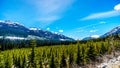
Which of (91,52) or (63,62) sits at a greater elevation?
(91,52)

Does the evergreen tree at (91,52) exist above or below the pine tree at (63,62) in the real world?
above

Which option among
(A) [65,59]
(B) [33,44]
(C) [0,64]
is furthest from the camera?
(A) [65,59]

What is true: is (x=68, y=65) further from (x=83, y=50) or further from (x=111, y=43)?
(x=111, y=43)

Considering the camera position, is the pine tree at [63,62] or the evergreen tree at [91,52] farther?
the evergreen tree at [91,52]

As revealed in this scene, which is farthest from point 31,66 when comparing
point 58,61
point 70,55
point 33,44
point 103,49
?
point 103,49

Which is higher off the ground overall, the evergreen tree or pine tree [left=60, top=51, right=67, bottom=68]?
the evergreen tree

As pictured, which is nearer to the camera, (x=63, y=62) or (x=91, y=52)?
(x=63, y=62)

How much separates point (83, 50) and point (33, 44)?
45739mm

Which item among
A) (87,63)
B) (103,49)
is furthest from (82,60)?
(103,49)

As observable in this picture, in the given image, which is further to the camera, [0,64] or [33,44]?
[0,64]

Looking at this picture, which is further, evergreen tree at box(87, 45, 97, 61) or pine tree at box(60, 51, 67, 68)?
evergreen tree at box(87, 45, 97, 61)

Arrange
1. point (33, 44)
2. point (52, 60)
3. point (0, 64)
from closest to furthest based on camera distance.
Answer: point (33, 44)
point (0, 64)
point (52, 60)

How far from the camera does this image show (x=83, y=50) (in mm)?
111625

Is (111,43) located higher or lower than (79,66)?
higher
